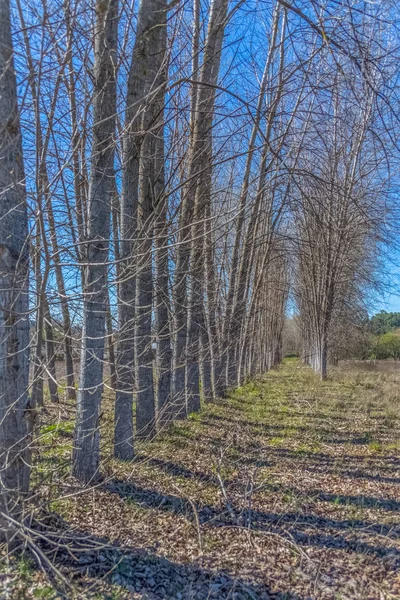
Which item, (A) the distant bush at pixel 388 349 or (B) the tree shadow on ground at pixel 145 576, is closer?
(B) the tree shadow on ground at pixel 145 576

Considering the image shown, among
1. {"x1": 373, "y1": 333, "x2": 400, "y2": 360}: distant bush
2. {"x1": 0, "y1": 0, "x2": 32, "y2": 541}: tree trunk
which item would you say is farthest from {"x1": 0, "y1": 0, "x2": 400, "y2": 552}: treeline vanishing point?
{"x1": 373, "y1": 333, "x2": 400, "y2": 360}: distant bush

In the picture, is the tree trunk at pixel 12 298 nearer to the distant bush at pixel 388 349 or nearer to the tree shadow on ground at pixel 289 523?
the tree shadow on ground at pixel 289 523

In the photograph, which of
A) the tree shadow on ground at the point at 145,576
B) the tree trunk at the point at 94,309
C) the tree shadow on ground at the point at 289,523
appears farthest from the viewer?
the tree trunk at the point at 94,309

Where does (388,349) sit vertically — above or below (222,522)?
above

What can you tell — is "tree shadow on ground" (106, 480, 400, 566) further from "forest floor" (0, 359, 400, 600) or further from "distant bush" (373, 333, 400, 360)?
"distant bush" (373, 333, 400, 360)

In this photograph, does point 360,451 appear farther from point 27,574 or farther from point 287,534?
point 27,574

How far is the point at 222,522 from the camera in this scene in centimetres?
391

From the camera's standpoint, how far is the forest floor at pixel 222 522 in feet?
9.63

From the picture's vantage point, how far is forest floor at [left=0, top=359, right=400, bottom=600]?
116 inches

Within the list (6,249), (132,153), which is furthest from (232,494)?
(132,153)

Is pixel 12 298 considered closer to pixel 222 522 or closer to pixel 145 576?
pixel 145 576

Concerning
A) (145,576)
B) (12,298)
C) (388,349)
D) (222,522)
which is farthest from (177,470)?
(388,349)

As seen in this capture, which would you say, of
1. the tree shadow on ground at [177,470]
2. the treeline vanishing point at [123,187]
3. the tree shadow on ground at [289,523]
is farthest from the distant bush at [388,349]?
the tree shadow on ground at [289,523]

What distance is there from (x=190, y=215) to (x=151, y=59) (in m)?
2.49
